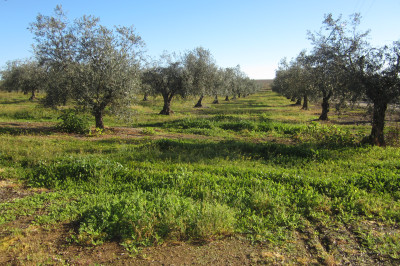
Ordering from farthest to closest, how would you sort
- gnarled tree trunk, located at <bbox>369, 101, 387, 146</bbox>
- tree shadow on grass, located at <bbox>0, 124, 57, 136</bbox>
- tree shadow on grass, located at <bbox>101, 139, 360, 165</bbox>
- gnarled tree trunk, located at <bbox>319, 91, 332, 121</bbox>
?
gnarled tree trunk, located at <bbox>319, 91, 332, 121</bbox> < tree shadow on grass, located at <bbox>0, 124, 57, 136</bbox> < gnarled tree trunk, located at <bbox>369, 101, 387, 146</bbox> < tree shadow on grass, located at <bbox>101, 139, 360, 165</bbox>

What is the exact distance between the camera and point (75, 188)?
6.42m

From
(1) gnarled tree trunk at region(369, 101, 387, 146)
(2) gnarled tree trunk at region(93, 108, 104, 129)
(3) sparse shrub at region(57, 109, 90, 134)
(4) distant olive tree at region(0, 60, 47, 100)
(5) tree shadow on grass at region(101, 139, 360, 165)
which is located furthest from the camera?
(4) distant olive tree at region(0, 60, 47, 100)

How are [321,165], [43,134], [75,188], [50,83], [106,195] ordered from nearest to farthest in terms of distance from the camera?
[106,195], [75,188], [321,165], [43,134], [50,83]

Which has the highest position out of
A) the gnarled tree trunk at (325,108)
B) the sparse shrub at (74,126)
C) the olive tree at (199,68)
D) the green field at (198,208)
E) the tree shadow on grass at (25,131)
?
the olive tree at (199,68)

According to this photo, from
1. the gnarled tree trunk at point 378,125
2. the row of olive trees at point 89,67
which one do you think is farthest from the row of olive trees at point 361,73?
the row of olive trees at point 89,67

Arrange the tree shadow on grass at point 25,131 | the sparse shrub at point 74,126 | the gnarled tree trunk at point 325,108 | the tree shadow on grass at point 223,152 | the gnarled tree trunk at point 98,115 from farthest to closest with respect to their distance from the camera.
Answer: the gnarled tree trunk at point 325,108, the gnarled tree trunk at point 98,115, the sparse shrub at point 74,126, the tree shadow on grass at point 25,131, the tree shadow on grass at point 223,152

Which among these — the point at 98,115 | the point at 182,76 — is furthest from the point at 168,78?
the point at 98,115

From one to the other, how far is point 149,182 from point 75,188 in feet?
5.84

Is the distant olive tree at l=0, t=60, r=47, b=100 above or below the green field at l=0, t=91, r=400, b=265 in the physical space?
above

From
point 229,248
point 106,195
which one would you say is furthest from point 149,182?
point 229,248

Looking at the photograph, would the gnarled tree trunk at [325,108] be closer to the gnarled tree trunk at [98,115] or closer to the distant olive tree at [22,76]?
the gnarled tree trunk at [98,115]

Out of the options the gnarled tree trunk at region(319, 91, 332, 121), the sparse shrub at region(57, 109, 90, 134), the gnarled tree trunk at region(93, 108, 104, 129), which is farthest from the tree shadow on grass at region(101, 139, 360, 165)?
the gnarled tree trunk at region(319, 91, 332, 121)

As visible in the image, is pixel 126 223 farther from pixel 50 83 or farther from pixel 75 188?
pixel 50 83

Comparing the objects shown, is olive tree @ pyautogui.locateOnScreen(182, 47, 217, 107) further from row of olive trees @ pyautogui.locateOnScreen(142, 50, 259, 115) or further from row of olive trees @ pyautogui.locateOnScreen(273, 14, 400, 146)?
row of olive trees @ pyautogui.locateOnScreen(273, 14, 400, 146)
